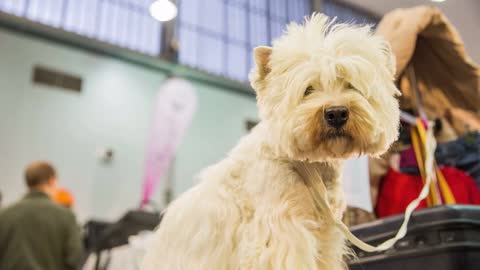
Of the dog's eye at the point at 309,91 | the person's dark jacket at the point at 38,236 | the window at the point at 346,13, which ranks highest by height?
the window at the point at 346,13

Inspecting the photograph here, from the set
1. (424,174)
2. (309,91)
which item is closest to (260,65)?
(309,91)

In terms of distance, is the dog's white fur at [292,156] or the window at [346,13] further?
the window at [346,13]

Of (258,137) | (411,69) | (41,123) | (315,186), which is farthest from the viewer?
(41,123)

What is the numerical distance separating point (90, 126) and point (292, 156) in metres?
5.97

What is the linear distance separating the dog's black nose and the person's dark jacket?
3250mm

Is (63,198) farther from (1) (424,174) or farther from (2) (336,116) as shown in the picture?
(2) (336,116)

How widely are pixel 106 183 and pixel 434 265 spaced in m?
5.71

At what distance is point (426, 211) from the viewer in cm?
164

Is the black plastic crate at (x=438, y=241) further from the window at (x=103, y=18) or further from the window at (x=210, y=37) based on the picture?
the window at (x=103, y=18)

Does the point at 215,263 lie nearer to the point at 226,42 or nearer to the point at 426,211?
the point at 426,211

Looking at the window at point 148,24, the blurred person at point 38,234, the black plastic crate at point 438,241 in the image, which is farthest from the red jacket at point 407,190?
the window at point 148,24

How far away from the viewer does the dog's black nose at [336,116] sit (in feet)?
3.79

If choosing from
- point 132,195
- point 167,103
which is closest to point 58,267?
point 167,103

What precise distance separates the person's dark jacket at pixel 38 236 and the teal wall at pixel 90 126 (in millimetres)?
2288
